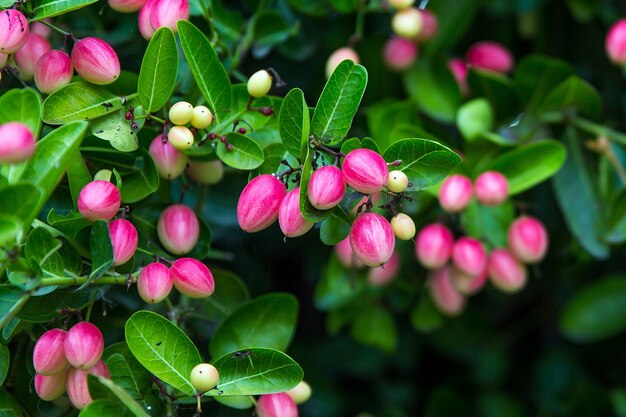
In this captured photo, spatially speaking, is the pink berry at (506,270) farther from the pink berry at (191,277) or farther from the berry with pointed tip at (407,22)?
the pink berry at (191,277)

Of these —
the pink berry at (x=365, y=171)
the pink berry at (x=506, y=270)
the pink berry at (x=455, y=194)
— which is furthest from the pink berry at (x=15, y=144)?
Answer: the pink berry at (x=506, y=270)

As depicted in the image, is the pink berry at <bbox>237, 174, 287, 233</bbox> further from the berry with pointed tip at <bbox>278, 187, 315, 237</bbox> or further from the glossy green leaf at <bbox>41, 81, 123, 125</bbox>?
the glossy green leaf at <bbox>41, 81, 123, 125</bbox>

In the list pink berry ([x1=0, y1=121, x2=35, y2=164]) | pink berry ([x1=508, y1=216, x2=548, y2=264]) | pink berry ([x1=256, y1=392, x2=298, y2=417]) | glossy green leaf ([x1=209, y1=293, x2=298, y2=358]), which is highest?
pink berry ([x1=0, y1=121, x2=35, y2=164])

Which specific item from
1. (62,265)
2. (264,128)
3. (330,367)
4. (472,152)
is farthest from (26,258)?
(330,367)

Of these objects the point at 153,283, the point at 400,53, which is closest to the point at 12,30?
the point at 153,283

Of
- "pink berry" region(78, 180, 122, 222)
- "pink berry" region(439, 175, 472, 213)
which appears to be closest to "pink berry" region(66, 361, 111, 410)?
"pink berry" region(78, 180, 122, 222)

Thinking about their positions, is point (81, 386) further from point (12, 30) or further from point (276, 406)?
point (12, 30)
